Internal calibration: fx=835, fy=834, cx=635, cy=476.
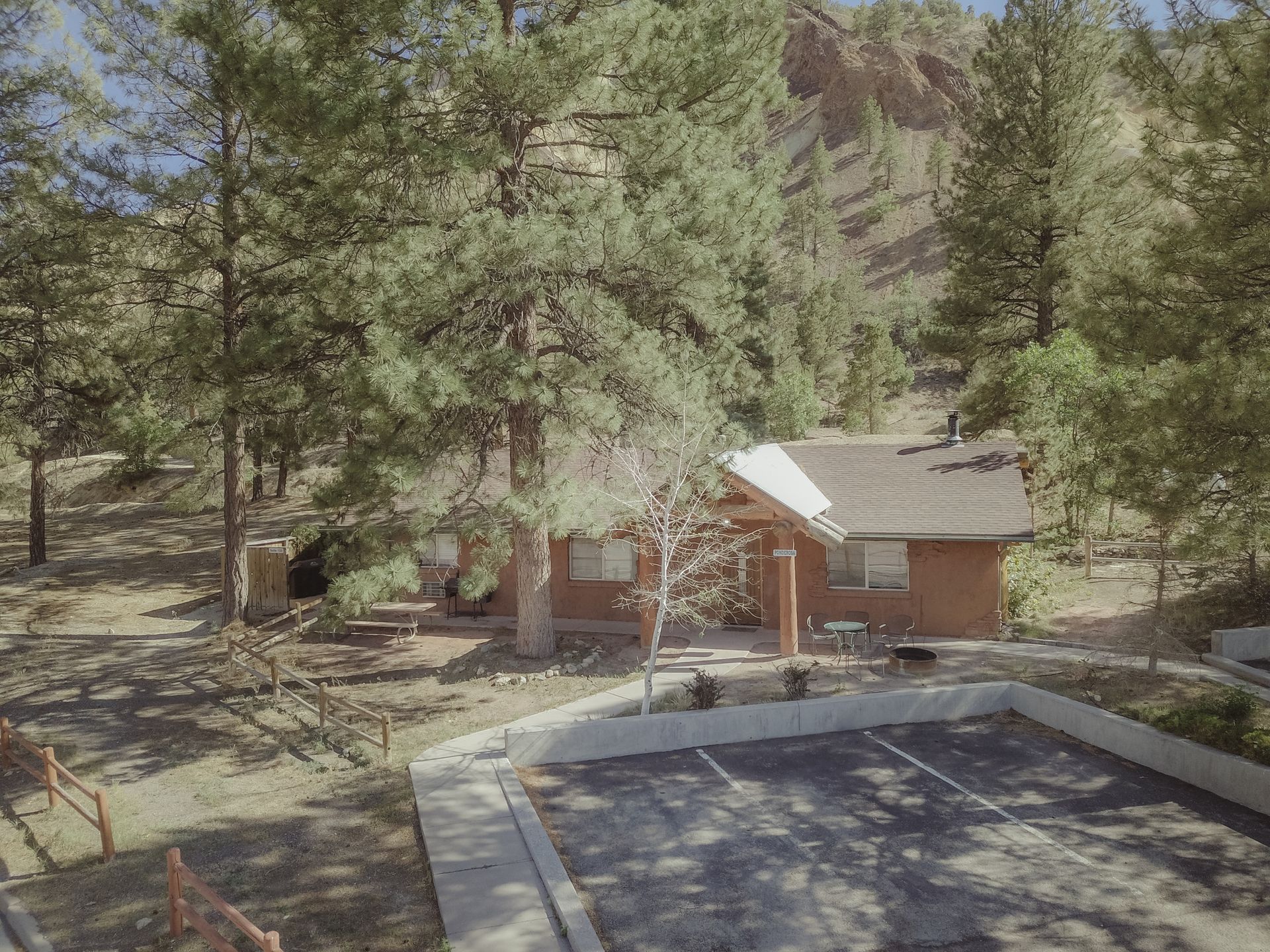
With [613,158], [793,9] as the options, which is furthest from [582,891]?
[793,9]

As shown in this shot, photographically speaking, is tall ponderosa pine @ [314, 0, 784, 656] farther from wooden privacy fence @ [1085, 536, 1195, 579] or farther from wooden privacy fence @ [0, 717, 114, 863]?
wooden privacy fence @ [1085, 536, 1195, 579]

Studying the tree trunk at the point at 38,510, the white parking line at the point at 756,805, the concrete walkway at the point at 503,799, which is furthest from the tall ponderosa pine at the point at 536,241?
the tree trunk at the point at 38,510

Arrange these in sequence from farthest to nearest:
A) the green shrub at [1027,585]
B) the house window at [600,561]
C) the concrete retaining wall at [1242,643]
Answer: the house window at [600,561], the green shrub at [1027,585], the concrete retaining wall at [1242,643]

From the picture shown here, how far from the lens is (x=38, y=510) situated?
25.8m

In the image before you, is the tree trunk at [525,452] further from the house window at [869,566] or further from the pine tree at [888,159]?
the pine tree at [888,159]

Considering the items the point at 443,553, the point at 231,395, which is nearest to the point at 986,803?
the point at 231,395

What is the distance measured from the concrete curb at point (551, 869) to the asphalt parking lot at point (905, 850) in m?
0.22

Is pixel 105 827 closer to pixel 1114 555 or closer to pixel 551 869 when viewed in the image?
pixel 551 869

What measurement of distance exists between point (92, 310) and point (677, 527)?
14.2 m

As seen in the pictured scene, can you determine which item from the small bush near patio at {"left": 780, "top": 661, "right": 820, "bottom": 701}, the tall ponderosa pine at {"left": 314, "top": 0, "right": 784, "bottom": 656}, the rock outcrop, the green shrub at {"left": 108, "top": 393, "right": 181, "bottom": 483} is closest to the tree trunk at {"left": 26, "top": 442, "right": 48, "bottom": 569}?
the green shrub at {"left": 108, "top": 393, "right": 181, "bottom": 483}

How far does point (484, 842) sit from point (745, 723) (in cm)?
461

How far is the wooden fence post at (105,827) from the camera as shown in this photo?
9266mm

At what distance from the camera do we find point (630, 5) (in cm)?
1393

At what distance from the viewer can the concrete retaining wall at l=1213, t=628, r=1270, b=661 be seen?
15.9m
